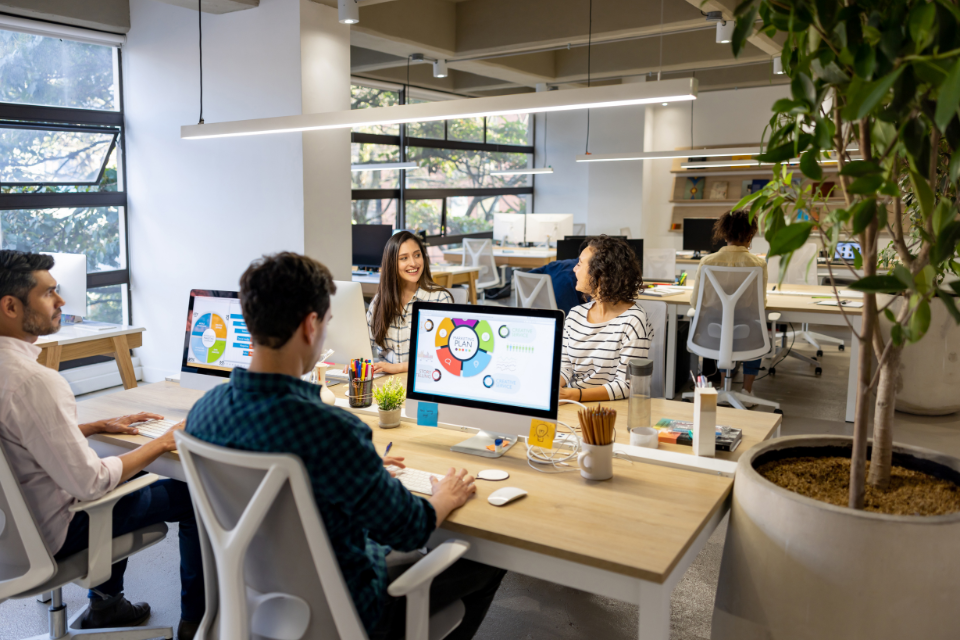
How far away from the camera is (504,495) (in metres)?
1.74

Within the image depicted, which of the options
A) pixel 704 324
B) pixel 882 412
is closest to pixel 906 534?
pixel 882 412

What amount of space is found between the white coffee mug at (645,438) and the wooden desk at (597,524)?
0.12 m

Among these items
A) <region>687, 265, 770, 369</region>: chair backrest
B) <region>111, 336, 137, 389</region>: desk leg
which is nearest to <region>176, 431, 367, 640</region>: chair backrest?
<region>111, 336, 137, 389</region>: desk leg

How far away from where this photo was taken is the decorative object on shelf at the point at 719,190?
9.80 m

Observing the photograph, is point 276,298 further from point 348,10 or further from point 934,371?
point 934,371

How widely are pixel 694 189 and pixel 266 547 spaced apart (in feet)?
31.3

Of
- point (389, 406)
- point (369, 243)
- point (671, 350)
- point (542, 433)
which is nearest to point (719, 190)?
point (369, 243)

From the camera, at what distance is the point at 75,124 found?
17.0 ft

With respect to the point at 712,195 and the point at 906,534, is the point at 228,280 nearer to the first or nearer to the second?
the point at 906,534

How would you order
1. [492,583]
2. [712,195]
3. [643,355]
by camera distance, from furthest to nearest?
[712,195]
[643,355]
[492,583]

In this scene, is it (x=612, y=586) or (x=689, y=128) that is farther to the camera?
(x=689, y=128)

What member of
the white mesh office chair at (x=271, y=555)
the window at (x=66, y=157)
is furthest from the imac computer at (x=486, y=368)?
the window at (x=66, y=157)

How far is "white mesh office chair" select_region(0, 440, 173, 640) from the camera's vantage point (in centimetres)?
178

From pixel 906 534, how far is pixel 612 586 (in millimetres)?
590
